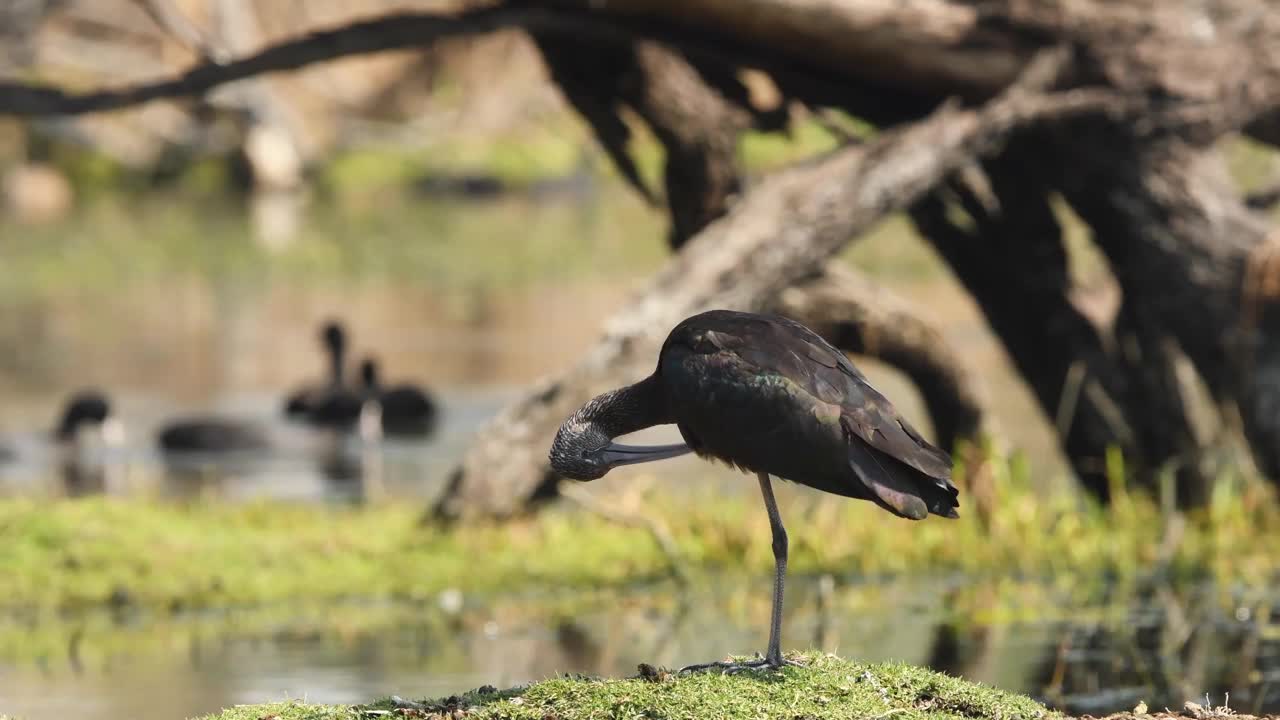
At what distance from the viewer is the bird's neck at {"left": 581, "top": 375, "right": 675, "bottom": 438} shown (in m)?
7.98

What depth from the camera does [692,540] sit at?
12984 millimetres

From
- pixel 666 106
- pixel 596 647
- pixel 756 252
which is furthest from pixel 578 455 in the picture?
pixel 666 106

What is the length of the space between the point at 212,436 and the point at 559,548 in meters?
6.70

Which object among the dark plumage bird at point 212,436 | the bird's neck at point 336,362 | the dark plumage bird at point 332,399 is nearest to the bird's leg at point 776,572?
the dark plumage bird at point 212,436

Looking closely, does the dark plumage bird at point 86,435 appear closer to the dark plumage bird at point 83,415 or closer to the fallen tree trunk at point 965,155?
the dark plumage bird at point 83,415

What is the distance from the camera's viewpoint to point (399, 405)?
67.4ft

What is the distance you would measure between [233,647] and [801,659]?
4.20 metres

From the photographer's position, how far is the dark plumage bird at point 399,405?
20.5 meters

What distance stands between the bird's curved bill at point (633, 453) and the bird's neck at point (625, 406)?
80 mm

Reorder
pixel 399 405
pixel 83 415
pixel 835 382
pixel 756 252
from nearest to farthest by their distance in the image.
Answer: pixel 835 382 → pixel 756 252 → pixel 83 415 → pixel 399 405

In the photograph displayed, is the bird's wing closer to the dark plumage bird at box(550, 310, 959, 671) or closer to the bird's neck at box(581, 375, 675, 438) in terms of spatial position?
the dark plumage bird at box(550, 310, 959, 671)

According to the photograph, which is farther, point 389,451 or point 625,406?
point 389,451

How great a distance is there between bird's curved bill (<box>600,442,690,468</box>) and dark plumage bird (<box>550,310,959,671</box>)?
9 centimetres

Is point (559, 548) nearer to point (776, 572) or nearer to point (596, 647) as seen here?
point (596, 647)
